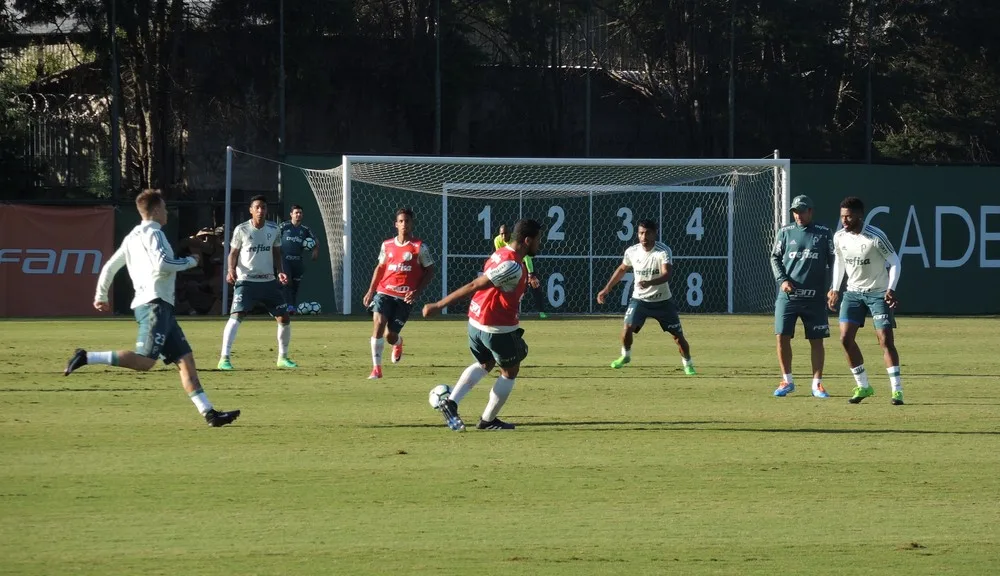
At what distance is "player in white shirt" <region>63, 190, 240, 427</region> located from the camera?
10797 millimetres

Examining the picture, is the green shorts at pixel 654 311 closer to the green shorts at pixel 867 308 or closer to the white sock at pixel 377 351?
the white sock at pixel 377 351

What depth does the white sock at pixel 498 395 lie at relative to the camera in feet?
35.7

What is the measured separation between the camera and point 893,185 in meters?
31.0

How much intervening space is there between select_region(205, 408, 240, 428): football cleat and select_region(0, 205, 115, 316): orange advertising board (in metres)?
17.9

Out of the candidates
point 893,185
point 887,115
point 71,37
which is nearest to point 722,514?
point 893,185

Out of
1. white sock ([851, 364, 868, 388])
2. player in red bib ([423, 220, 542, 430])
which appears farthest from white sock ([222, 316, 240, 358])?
white sock ([851, 364, 868, 388])

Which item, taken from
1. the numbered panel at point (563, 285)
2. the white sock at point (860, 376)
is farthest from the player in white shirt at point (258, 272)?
the numbered panel at point (563, 285)

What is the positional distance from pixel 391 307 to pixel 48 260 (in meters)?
14.9

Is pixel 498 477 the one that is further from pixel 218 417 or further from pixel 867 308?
pixel 867 308

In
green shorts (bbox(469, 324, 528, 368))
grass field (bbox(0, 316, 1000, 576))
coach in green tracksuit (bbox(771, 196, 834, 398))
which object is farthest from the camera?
coach in green tracksuit (bbox(771, 196, 834, 398))

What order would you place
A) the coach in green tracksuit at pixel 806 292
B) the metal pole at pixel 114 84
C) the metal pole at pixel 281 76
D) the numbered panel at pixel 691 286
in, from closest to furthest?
1. the coach in green tracksuit at pixel 806 292
2. the numbered panel at pixel 691 286
3. the metal pole at pixel 114 84
4. the metal pole at pixel 281 76

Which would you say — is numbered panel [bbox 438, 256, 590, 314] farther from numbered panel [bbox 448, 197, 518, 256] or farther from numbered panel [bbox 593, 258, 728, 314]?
numbered panel [bbox 448, 197, 518, 256]

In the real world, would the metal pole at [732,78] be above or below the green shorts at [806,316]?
above

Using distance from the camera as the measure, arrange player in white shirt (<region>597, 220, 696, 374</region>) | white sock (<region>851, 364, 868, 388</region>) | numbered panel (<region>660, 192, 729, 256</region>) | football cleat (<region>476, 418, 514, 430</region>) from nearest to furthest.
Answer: football cleat (<region>476, 418, 514, 430</region>) → white sock (<region>851, 364, 868, 388</region>) → player in white shirt (<region>597, 220, 696, 374</region>) → numbered panel (<region>660, 192, 729, 256</region>)
